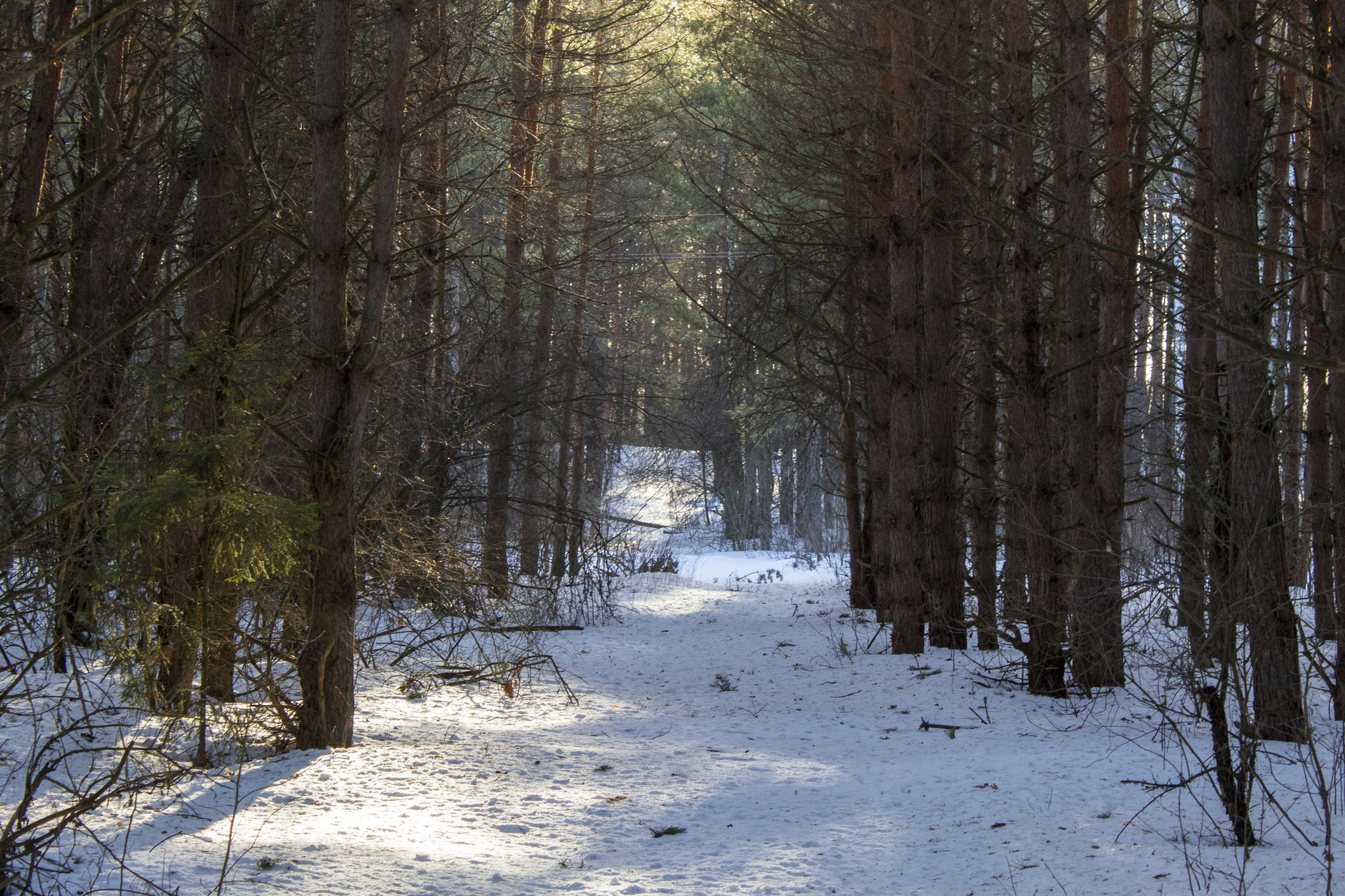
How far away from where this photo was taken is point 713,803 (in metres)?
5.48

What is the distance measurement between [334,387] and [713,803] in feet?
10.6

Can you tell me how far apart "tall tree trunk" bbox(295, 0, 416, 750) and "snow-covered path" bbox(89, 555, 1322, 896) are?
0.42 metres

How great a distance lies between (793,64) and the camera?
15.8 m

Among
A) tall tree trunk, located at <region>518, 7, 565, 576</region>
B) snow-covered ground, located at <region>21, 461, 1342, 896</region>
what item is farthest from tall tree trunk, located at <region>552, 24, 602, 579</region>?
snow-covered ground, located at <region>21, 461, 1342, 896</region>

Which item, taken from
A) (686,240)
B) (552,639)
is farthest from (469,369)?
(686,240)

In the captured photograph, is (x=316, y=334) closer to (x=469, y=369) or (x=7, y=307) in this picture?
(x=7, y=307)

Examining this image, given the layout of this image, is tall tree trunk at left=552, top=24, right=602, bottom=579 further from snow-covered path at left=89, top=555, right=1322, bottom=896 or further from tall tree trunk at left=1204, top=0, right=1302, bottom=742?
tall tree trunk at left=1204, top=0, right=1302, bottom=742

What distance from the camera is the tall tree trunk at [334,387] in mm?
5859

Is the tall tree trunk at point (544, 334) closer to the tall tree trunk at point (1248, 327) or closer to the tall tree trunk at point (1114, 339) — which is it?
the tall tree trunk at point (1114, 339)

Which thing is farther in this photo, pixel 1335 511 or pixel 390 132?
pixel 1335 511

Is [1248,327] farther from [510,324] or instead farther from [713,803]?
[510,324]

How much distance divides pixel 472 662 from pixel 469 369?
4630 millimetres

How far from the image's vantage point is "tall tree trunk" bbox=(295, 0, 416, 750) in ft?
19.2

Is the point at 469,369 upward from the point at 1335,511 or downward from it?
upward
